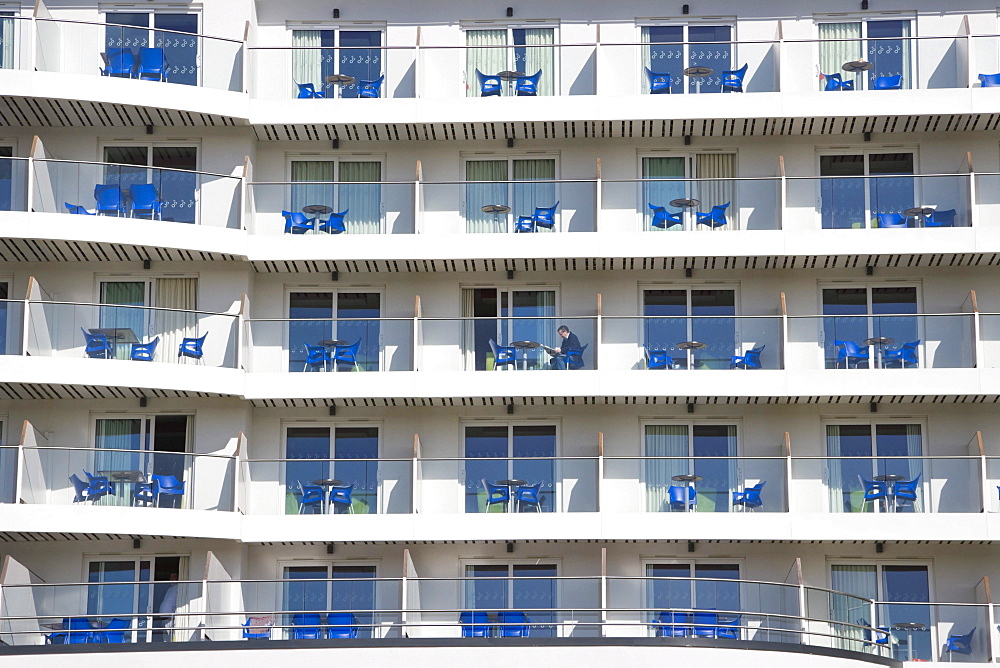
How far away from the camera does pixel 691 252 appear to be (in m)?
28.5

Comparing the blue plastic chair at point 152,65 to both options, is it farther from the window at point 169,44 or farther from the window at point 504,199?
the window at point 504,199

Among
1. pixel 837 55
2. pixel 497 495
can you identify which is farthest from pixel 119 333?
pixel 837 55

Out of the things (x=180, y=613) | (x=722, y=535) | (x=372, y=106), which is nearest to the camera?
(x=180, y=613)

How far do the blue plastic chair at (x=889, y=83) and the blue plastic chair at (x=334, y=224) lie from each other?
980 cm

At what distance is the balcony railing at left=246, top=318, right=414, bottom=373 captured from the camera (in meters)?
28.5

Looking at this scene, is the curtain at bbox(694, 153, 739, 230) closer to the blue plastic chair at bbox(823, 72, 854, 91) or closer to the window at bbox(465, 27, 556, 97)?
the blue plastic chair at bbox(823, 72, 854, 91)

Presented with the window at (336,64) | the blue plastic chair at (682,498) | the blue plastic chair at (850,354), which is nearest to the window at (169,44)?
the window at (336,64)

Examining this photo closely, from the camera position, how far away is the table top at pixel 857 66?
29.1m

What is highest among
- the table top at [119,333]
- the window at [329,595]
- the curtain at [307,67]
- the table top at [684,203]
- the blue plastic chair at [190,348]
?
the curtain at [307,67]

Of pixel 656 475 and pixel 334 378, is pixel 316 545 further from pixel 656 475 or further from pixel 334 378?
pixel 656 475

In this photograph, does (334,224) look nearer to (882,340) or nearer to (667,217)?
(667,217)

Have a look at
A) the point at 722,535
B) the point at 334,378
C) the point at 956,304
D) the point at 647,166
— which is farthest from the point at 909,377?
the point at 334,378

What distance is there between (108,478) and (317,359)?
13.5 feet

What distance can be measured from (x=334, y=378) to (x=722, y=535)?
715cm
